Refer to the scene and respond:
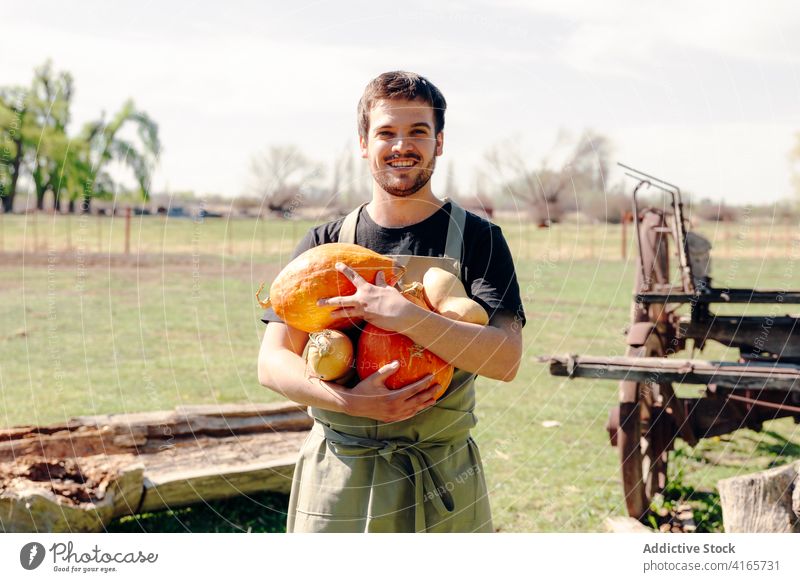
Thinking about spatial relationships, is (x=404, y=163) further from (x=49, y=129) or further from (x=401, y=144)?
(x=49, y=129)

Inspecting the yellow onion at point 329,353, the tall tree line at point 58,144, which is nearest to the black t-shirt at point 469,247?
the yellow onion at point 329,353

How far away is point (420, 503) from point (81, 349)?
7.26 metres

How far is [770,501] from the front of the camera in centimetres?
359

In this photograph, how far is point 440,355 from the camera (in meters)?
2.06

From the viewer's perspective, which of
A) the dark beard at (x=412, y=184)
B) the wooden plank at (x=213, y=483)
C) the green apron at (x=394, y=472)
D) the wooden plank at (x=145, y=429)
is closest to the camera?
Result: the dark beard at (x=412, y=184)

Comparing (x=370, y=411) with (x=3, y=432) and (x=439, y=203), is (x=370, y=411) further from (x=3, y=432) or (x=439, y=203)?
(x=3, y=432)

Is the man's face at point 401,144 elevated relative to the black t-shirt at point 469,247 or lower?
elevated

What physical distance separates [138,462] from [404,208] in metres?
2.65

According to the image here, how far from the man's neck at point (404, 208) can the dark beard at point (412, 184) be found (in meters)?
0.03

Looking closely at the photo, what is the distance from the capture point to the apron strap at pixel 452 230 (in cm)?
227

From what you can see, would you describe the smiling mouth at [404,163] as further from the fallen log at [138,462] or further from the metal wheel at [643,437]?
the metal wheel at [643,437]
